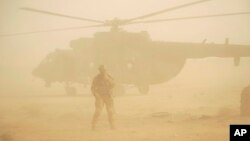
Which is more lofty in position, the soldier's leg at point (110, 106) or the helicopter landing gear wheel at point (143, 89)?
the helicopter landing gear wheel at point (143, 89)

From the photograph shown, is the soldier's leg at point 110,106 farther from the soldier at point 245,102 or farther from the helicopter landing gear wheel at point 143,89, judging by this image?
the soldier at point 245,102

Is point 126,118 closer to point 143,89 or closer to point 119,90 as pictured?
point 119,90

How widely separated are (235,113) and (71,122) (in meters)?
3.27

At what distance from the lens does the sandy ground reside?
7.97 metres

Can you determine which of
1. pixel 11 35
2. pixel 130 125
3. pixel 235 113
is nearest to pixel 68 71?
pixel 11 35

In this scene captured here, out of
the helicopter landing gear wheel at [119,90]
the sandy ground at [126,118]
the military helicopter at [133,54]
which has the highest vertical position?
the military helicopter at [133,54]

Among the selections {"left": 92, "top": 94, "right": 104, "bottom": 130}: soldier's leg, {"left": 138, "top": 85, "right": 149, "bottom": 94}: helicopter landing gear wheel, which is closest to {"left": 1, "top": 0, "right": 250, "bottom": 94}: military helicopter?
{"left": 138, "top": 85, "right": 149, "bottom": 94}: helicopter landing gear wheel

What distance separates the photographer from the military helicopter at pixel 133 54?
9.05 metres

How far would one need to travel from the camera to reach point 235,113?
8.61 m

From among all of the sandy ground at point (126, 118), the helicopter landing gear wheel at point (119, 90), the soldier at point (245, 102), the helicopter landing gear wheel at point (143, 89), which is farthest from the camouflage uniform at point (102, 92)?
the soldier at point (245, 102)

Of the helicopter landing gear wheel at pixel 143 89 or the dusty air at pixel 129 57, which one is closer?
the dusty air at pixel 129 57

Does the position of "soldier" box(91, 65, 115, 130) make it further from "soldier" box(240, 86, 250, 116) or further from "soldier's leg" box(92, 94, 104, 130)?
"soldier" box(240, 86, 250, 116)

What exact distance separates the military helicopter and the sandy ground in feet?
1.56

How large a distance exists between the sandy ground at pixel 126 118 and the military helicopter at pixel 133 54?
1.56 ft
